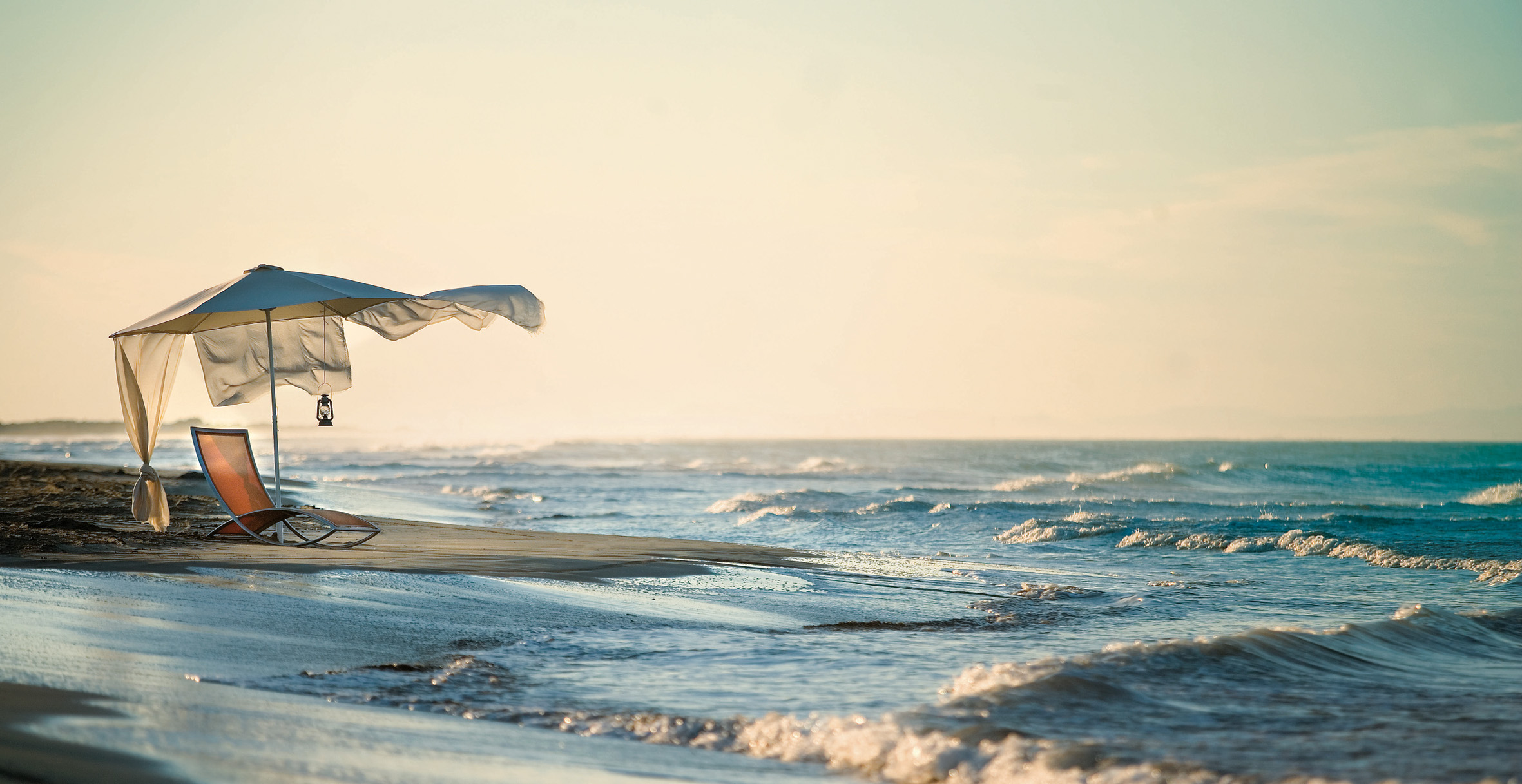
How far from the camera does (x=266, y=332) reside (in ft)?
34.8

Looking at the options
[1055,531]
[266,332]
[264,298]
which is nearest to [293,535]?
[266,332]

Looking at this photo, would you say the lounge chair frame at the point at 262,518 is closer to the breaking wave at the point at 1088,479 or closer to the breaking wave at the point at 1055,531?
the breaking wave at the point at 1055,531

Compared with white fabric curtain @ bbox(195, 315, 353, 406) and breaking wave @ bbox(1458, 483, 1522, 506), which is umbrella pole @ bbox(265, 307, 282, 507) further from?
breaking wave @ bbox(1458, 483, 1522, 506)

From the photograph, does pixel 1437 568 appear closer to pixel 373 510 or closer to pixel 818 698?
pixel 818 698

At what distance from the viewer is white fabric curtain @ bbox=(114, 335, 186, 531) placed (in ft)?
31.6

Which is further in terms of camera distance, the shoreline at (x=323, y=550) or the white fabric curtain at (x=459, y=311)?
the white fabric curtain at (x=459, y=311)

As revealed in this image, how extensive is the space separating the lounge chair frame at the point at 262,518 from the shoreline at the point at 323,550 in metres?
0.19

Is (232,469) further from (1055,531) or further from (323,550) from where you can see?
(1055,531)

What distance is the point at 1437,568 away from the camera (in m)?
12.1

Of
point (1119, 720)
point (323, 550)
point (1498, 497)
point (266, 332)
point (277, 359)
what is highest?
point (266, 332)

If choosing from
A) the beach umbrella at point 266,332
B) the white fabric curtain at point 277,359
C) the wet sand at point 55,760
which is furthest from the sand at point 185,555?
the white fabric curtain at point 277,359

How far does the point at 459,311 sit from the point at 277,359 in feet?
8.41

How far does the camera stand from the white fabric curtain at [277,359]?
10633mm

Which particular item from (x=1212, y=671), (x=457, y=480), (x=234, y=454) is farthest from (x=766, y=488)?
(x=1212, y=671)
